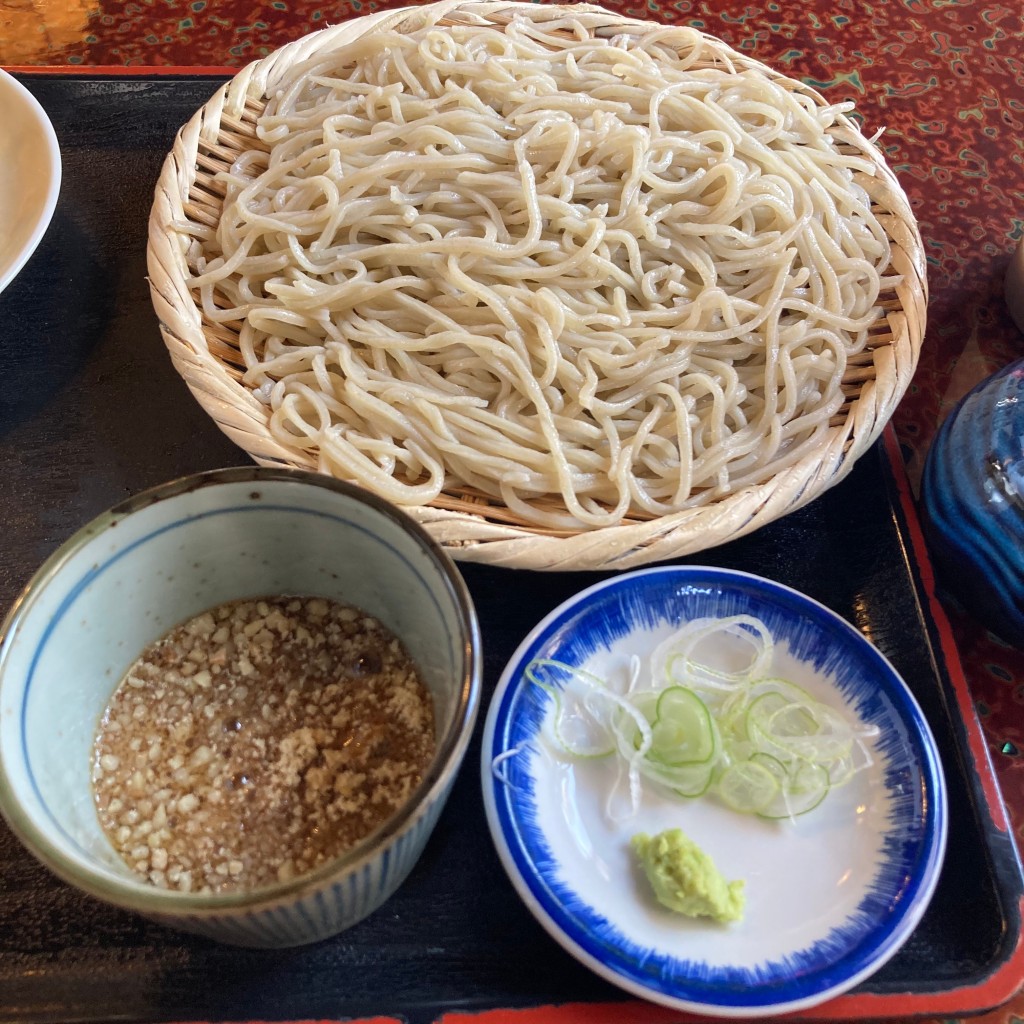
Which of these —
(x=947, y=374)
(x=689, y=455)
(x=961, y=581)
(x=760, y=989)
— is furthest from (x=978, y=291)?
(x=760, y=989)

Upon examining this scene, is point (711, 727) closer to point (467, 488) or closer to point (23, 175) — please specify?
point (467, 488)

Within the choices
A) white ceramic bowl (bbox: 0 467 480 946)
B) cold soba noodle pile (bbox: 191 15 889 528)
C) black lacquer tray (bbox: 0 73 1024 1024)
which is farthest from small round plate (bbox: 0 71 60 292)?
white ceramic bowl (bbox: 0 467 480 946)

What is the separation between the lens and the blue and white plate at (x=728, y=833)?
3.16 feet

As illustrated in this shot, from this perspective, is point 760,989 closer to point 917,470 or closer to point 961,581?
point 961,581

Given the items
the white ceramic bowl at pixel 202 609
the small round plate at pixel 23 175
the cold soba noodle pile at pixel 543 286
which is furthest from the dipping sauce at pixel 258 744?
the small round plate at pixel 23 175

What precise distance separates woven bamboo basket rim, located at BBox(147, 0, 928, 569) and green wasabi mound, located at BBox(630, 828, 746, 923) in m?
0.39

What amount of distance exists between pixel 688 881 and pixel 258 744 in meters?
0.56

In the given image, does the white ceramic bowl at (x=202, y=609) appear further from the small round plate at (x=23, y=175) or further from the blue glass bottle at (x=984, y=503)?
the blue glass bottle at (x=984, y=503)

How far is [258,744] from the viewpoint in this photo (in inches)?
41.4

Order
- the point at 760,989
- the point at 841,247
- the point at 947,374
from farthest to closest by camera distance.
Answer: the point at 947,374
the point at 841,247
the point at 760,989

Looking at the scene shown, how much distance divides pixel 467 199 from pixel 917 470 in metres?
1.01

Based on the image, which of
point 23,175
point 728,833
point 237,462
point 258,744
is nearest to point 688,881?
point 728,833

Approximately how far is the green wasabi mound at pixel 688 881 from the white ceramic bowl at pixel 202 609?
30cm

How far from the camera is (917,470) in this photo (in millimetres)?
1588
